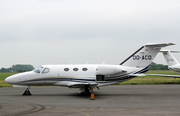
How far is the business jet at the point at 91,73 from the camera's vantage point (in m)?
17.9

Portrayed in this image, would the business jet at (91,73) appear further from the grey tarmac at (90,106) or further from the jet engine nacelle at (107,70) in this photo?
the grey tarmac at (90,106)

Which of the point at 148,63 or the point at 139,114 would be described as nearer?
the point at 139,114

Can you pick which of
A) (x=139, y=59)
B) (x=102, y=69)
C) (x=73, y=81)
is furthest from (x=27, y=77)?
(x=139, y=59)

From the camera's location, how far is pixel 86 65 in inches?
738

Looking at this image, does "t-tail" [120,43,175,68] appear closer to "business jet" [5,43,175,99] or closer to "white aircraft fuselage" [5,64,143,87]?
"business jet" [5,43,175,99]

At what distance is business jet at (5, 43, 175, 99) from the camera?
58.7 ft

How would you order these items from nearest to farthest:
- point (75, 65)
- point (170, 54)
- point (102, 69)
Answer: point (102, 69) < point (75, 65) < point (170, 54)

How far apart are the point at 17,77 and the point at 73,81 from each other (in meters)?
4.85

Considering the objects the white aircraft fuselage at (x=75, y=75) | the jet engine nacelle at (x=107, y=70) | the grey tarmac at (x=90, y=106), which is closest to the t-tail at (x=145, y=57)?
the white aircraft fuselage at (x=75, y=75)

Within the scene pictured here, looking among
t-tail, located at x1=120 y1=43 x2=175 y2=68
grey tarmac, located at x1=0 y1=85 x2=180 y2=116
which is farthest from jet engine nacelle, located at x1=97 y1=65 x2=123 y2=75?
grey tarmac, located at x1=0 y1=85 x2=180 y2=116

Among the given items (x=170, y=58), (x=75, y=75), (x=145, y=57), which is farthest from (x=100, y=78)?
(x=170, y=58)

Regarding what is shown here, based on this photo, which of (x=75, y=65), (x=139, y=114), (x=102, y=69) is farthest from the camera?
(x=75, y=65)

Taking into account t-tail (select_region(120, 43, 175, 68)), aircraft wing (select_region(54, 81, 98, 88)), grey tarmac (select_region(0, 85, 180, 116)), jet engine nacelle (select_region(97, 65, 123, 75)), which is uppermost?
t-tail (select_region(120, 43, 175, 68))

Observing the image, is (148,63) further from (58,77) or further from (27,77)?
(27,77)
